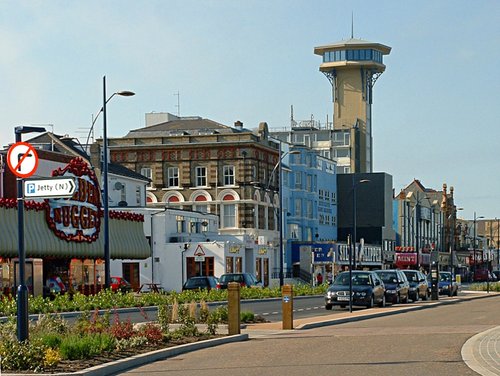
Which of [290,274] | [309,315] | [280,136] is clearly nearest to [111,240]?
[309,315]

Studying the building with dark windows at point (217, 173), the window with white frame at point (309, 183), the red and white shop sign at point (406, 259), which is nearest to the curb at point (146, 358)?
the building with dark windows at point (217, 173)

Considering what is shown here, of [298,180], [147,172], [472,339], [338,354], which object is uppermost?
[147,172]

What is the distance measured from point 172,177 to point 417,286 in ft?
139

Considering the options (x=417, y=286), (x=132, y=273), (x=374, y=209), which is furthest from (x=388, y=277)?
(x=374, y=209)

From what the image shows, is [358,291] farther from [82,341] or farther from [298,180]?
[298,180]

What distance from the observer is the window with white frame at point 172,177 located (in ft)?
307

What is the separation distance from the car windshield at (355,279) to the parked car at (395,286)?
11.3 feet

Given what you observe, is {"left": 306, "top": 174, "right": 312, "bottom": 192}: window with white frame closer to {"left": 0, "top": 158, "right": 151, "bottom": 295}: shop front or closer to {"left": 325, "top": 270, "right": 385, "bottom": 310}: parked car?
{"left": 0, "top": 158, "right": 151, "bottom": 295}: shop front

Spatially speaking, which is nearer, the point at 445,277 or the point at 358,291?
the point at 358,291

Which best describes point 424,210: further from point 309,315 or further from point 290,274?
point 309,315

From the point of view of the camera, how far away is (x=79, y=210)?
191 feet

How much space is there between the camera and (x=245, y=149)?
91.1 m

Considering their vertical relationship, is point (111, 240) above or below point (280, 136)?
below

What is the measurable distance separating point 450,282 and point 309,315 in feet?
97.0
